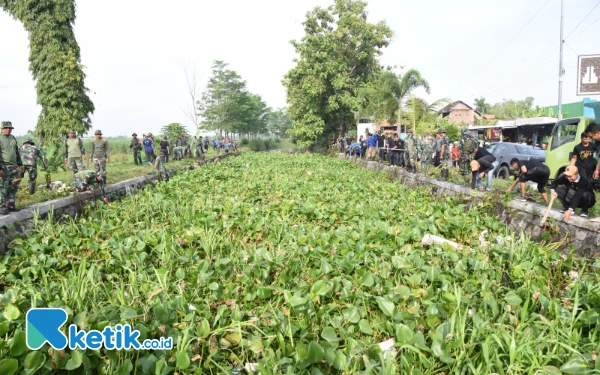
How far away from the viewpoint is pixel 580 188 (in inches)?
189

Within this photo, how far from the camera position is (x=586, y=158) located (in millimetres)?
5137

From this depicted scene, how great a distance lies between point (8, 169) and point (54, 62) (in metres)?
12.9

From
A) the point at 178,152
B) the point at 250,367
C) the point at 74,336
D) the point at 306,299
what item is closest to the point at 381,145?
the point at 178,152

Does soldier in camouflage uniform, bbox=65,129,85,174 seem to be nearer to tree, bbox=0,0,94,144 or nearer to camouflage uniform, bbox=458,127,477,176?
tree, bbox=0,0,94,144

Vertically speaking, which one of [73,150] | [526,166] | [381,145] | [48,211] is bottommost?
[48,211]

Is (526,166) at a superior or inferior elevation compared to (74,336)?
superior

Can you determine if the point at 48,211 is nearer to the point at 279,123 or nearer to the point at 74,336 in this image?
the point at 74,336

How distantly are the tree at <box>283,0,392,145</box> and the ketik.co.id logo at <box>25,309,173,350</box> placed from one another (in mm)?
22104

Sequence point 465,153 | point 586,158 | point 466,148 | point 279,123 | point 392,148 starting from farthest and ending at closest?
point 279,123 → point 392,148 → point 465,153 → point 466,148 → point 586,158

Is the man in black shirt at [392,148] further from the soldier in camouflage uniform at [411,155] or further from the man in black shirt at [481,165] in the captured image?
the man in black shirt at [481,165]

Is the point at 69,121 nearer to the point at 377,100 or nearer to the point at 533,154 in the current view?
the point at 377,100

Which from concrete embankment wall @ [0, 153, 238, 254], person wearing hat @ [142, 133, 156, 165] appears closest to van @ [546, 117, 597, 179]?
concrete embankment wall @ [0, 153, 238, 254]

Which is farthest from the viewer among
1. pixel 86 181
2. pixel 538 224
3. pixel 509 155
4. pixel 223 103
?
pixel 223 103

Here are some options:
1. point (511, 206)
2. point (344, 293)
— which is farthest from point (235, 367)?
point (511, 206)
